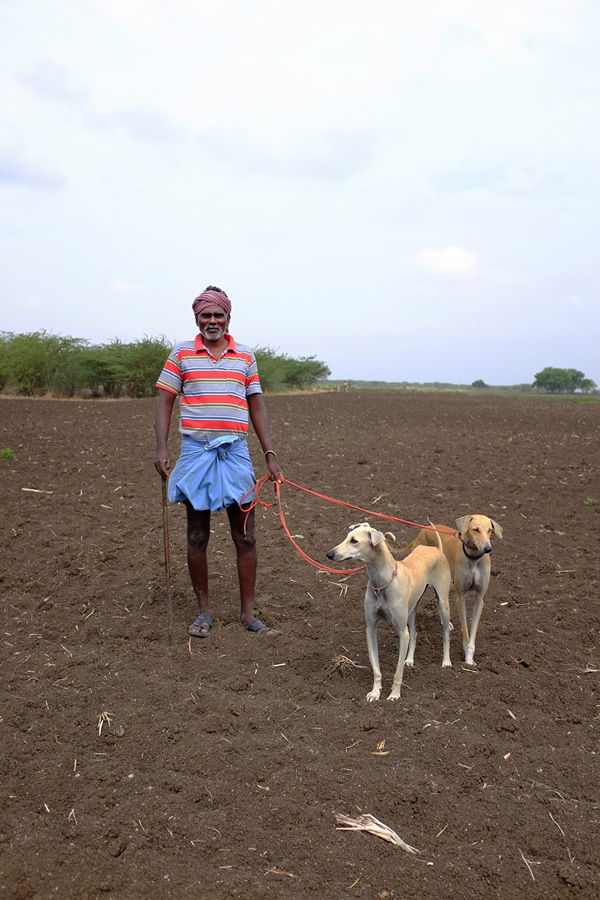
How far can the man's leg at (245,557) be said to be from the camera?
495cm

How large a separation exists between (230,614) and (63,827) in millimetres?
2427

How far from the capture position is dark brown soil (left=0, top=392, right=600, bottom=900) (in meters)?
2.76

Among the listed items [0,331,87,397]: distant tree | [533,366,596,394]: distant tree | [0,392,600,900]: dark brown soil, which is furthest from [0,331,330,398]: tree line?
[533,366,596,394]: distant tree

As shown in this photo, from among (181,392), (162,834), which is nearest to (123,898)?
(162,834)

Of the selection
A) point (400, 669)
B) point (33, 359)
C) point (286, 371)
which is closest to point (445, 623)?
point (400, 669)

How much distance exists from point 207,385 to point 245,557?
1.32 m

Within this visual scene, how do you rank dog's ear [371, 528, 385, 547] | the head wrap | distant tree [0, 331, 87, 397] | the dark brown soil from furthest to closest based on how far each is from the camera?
distant tree [0, 331, 87, 397]
the head wrap
dog's ear [371, 528, 385, 547]
the dark brown soil

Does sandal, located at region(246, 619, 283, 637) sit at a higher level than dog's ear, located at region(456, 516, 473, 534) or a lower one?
lower

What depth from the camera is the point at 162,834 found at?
2.92 meters

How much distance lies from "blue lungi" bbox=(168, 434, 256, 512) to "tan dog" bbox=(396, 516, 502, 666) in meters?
1.59

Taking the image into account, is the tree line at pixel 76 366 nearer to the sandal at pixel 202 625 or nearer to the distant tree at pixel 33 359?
the distant tree at pixel 33 359

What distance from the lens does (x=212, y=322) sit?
4613 millimetres

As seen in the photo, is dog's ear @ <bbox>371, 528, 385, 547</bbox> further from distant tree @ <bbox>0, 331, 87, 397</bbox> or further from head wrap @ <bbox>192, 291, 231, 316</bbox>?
distant tree @ <bbox>0, 331, 87, 397</bbox>

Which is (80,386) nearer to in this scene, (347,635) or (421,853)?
(347,635)
